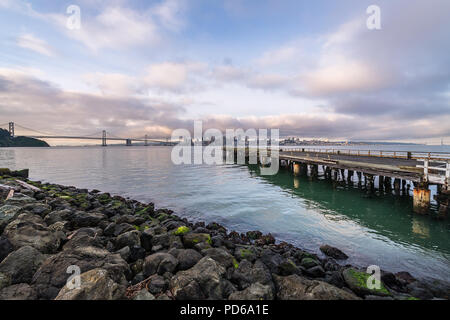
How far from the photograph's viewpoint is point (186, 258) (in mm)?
5633

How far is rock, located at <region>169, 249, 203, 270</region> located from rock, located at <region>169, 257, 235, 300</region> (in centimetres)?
60

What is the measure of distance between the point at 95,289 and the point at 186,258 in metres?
2.29

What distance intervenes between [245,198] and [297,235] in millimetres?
7534

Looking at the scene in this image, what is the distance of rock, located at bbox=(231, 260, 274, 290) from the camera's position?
16.2 feet

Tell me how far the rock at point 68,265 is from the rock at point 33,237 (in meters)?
0.72

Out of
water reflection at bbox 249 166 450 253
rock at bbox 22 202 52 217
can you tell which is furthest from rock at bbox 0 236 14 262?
water reflection at bbox 249 166 450 253

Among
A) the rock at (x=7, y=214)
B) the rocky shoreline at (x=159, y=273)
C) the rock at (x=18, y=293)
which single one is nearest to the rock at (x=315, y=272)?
the rocky shoreline at (x=159, y=273)

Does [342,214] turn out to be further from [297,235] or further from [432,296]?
[432,296]

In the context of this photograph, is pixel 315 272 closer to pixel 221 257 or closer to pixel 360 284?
pixel 360 284

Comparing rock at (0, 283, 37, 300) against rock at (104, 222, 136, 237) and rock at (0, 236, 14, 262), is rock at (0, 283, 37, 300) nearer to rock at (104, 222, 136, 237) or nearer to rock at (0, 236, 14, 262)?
rock at (0, 236, 14, 262)

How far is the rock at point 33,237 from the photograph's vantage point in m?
5.77

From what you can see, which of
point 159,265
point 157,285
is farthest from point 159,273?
point 157,285
